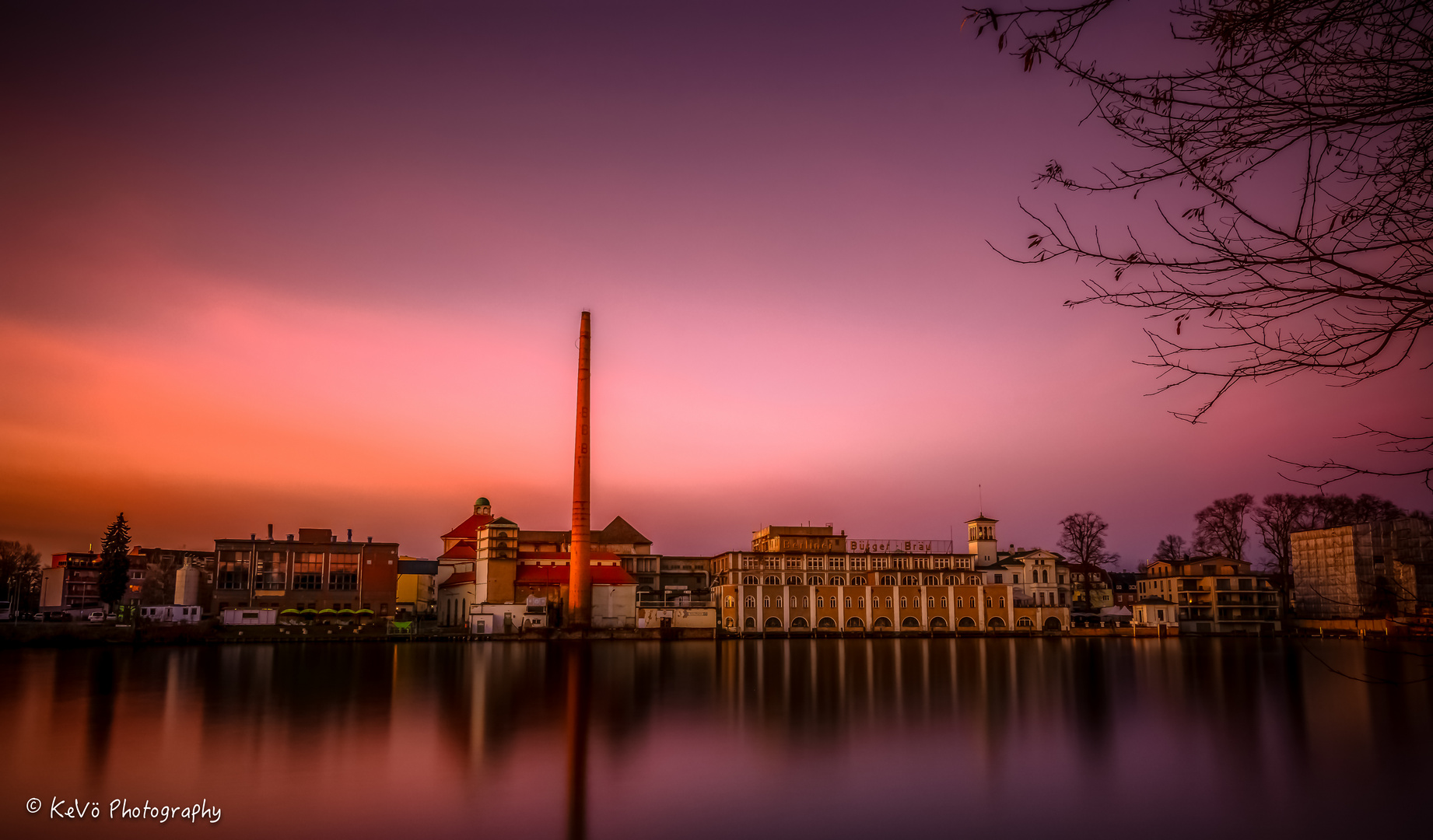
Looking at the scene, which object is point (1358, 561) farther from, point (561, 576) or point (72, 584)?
point (72, 584)

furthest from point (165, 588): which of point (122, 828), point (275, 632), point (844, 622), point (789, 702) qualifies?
point (122, 828)

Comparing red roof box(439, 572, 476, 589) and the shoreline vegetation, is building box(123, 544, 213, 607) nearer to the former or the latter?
the shoreline vegetation

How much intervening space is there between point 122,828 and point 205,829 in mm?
976

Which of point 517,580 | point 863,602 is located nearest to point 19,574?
point 517,580

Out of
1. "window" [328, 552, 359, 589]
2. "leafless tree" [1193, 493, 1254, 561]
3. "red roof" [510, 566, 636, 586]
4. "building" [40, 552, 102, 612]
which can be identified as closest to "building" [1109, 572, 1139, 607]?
"leafless tree" [1193, 493, 1254, 561]

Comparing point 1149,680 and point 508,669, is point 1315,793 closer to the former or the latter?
point 1149,680

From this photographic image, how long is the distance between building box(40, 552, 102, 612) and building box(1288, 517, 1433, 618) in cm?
10605

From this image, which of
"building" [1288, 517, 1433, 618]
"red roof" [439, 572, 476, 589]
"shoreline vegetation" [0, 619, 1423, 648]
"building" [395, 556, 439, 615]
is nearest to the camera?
"shoreline vegetation" [0, 619, 1423, 648]

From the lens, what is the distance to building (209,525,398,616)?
6009 centimetres

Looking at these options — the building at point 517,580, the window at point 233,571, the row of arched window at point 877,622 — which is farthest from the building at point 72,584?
the row of arched window at point 877,622

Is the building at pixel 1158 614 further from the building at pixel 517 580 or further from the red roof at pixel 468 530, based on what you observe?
the red roof at pixel 468 530

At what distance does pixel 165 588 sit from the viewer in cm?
6369

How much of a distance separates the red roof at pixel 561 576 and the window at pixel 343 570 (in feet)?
36.8

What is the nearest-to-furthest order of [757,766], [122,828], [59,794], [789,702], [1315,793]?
1. [122,828]
2. [59,794]
3. [1315,793]
4. [757,766]
5. [789,702]
